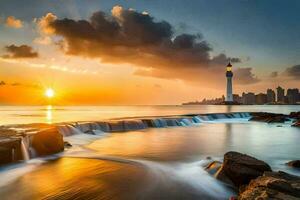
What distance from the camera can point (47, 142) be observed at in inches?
551

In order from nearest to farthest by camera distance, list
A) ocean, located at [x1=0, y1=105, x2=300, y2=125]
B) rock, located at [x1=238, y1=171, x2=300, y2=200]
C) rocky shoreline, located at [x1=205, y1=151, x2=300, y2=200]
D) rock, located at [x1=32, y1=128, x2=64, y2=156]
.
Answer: rock, located at [x1=238, y1=171, x2=300, y2=200], rocky shoreline, located at [x1=205, y1=151, x2=300, y2=200], rock, located at [x1=32, y1=128, x2=64, y2=156], ocean, located at [x1=0, y1=105, x2=300, y2=125]

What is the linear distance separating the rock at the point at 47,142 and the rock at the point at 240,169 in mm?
8872

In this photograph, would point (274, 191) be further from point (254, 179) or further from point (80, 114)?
point (80, 114)

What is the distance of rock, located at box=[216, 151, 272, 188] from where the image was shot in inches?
328

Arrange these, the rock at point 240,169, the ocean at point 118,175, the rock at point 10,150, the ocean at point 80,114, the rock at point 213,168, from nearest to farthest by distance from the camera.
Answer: the ocean at point 118,175 → the rock at point 240,169 → the rock at point 213,168 → the rock at point 10,150 → the ocean at point 80,114

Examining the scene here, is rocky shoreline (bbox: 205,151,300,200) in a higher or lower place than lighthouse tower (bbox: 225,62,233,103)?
lower

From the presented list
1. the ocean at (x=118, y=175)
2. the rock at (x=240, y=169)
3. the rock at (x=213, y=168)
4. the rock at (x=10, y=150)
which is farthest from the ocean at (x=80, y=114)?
the rock at (x=240, y=169)

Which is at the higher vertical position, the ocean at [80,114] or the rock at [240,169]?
the rock at [240,169]

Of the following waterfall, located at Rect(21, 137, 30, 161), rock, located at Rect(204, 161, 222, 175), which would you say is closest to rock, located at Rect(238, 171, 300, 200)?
rock, located at Rect(204, 161, 222, 175)

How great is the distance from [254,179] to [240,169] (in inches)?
49.4

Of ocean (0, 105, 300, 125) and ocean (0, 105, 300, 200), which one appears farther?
ocean (0, 105, 300, 125)

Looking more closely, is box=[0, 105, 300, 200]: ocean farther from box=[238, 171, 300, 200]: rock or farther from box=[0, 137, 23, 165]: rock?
box=[238, 171, 300, 200]: rock

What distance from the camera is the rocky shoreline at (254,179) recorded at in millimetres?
5504

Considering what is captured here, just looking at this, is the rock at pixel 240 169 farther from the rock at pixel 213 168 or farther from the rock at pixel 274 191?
the rock at pixel 274 191
